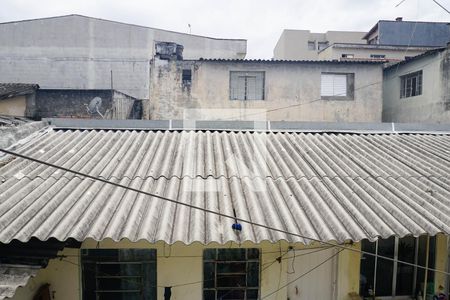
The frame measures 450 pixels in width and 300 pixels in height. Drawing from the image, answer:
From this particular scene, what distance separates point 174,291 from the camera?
228 inches

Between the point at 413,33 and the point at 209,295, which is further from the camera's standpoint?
the point at 413,33

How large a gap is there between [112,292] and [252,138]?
3.92 m

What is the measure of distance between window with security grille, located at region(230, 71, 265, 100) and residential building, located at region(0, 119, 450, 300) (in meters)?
9.63

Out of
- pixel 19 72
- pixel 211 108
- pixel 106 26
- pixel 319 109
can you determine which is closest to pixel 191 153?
pixel 211 108

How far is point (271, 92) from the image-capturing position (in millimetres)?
17109

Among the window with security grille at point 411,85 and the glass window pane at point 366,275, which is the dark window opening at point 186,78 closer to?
the window with security grille at point 411,85

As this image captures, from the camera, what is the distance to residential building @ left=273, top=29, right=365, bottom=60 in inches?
1522

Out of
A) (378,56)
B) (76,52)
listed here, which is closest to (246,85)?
(76,52)

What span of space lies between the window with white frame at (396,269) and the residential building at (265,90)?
37.9 feet

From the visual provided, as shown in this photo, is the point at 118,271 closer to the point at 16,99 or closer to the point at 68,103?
the point at 68,103

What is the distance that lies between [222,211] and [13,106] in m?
15.4

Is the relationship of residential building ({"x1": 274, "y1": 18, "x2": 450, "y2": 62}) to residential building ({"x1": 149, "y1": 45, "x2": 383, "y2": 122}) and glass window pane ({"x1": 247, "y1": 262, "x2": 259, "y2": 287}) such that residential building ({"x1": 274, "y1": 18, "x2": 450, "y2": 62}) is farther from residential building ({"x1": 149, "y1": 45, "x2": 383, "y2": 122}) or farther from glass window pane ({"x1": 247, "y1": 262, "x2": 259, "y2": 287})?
glass window pane ({"x1": 247, "y1": 262, "x2": 259, "y2": 287})

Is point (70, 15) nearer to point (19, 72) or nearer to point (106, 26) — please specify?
point (106, 26)

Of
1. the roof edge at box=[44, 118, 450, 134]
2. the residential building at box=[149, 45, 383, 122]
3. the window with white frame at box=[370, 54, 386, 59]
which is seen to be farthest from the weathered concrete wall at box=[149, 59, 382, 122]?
the window with white frame at box=[370, 54, 386, 59]
